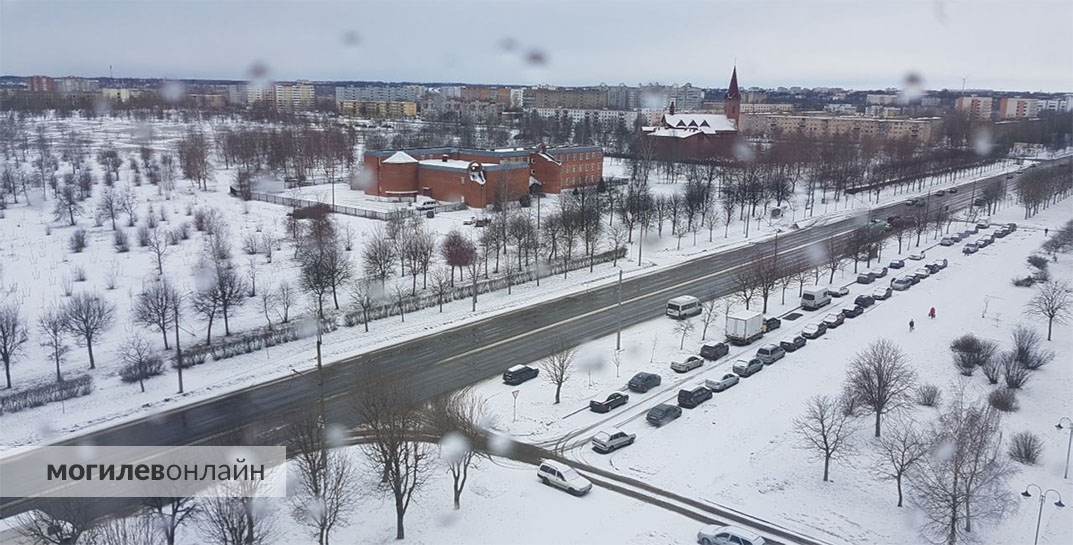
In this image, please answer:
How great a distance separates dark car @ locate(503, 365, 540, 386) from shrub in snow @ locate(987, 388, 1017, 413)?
10.0 m

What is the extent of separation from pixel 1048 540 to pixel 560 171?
37.2 meters

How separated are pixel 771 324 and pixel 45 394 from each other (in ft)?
59.6

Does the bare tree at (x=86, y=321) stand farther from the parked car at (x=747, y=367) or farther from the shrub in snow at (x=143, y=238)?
the parked car at (x=747, y=367)

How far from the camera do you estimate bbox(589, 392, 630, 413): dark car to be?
1582 centimetres

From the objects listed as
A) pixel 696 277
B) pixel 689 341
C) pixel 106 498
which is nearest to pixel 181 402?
pixel 106 498

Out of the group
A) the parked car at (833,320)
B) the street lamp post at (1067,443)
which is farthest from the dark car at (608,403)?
the parked car at (833,320)

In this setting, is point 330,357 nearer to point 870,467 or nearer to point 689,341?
point 689,341

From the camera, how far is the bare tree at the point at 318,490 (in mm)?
10211

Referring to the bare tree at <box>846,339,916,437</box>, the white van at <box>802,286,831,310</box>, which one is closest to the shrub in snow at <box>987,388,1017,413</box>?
the bare tree at <box>846,339,916,437</box>

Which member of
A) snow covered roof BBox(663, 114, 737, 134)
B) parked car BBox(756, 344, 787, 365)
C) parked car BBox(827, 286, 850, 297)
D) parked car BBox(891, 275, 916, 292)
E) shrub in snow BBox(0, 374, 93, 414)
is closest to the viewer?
shrub in snow BBox(0, 374, 93, 414)

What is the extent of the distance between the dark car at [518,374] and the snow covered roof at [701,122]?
189 feet

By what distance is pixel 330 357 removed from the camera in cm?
1848

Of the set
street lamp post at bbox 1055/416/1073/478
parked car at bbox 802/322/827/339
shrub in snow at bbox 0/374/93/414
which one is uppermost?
Result: shrub in snow at bbox 0/374/93/414

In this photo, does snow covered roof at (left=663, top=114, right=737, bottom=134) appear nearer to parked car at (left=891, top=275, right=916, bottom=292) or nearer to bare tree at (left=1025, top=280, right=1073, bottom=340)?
parked car at (left=891, top=275, right=916, bottom=292)
